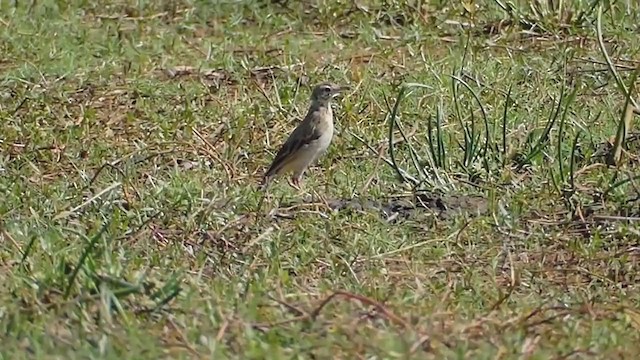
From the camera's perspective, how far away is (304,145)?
327 inches

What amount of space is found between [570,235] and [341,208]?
3.57 ft

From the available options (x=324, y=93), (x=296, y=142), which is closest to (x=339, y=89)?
(x=324, y=93)

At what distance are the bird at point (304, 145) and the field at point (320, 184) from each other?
112mm

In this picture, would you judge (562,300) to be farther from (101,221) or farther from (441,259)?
(101,221)

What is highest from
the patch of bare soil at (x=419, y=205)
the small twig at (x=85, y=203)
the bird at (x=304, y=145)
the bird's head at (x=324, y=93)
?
the small twig at (x=85, y=203)

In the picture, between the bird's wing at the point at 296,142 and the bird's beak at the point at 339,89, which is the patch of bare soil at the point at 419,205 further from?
the bird's beak at the point at 339,89

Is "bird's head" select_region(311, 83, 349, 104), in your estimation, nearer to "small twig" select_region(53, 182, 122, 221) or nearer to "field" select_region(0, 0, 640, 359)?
"field" select_region(0, 0, 640, 359)

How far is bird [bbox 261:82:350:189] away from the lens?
8.26 metres

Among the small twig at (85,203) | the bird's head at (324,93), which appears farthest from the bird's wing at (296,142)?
the small twig at (85,203)

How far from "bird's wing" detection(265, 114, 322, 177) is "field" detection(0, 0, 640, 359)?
15cm

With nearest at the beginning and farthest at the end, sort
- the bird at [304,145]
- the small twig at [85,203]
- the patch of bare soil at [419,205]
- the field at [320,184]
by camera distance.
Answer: the field at [320,184] → the small twig at [85,203] → the patch of bare soil at [419,205] → the bird at [304,145]

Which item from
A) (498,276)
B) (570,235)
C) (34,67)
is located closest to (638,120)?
(570,235)

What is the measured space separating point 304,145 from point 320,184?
217 millimetres

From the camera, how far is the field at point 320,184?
5453 mm
